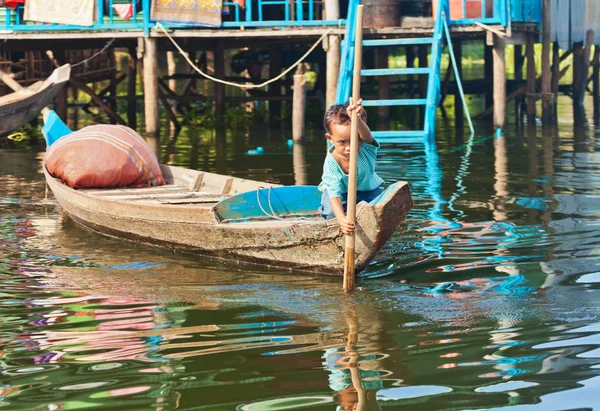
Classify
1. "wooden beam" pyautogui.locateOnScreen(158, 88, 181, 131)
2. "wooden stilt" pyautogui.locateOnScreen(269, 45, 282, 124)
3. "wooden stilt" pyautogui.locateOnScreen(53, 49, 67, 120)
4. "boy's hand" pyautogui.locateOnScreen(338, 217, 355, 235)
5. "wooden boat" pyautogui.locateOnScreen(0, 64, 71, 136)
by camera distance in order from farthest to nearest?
"wooden stilt" pyautogui.locateOnScreen(269, 45, 282, 124), "wooden beam" pyautogui.locateOnScreen(158, 88, 181, 131), "wooden stilt" pyautogui.locateOnScreen(53, 49, 67, 120), "wooden boat" pyautogui.locateOnScreen(0, 64, 71, 136), "boy's hand" pyautogui.locateOnScreen(338, 217, 355, 235)

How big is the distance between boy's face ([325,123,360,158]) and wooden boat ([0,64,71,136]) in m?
8.42

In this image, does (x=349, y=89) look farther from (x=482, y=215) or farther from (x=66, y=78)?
(x=482, y=215)

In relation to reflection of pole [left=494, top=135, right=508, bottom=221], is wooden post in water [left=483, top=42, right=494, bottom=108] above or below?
above

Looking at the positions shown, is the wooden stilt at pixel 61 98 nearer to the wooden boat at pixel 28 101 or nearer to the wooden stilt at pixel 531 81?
the wooden boat at pixel 28 101

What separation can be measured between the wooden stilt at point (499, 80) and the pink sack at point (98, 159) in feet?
22.4

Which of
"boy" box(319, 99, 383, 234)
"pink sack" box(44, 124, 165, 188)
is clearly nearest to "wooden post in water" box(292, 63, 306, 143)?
"pink sack" box(44, 124, 165, 188)

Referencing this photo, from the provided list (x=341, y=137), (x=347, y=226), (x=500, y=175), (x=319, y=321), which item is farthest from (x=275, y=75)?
(x=319, y=321)

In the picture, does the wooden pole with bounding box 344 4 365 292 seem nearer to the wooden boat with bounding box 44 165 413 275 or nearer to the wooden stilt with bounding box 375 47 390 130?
the wooden boat with bounding box 44 165 413 275

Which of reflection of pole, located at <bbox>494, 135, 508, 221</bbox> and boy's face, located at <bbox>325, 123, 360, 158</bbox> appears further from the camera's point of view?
reflection of pole, located at <bbox>494, 135, 508, 221</bbox>

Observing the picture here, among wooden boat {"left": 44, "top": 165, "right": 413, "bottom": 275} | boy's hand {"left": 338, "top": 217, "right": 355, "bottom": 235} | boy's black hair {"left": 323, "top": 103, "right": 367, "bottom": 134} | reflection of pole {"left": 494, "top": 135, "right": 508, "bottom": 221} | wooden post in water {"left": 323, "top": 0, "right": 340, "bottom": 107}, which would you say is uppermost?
wooden post in water {"left": 323, "top": 0, "right": 340, "bottom": 107}

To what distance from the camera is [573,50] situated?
19.1 meters

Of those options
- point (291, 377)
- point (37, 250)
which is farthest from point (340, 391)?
point (37, 250)

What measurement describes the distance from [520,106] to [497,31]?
533 cm

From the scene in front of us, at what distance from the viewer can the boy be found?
6051mm
